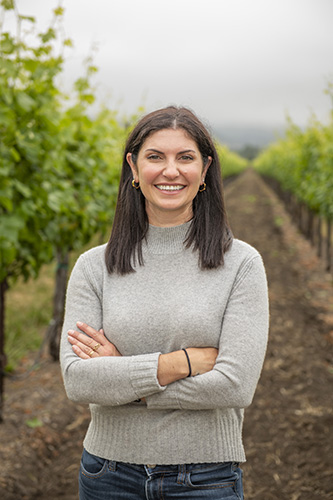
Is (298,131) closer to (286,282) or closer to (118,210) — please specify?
(286,282)

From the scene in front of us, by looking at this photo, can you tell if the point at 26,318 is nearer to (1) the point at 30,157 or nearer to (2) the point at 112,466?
(1) the point at 30,157

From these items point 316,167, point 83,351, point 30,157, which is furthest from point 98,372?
point 316,167

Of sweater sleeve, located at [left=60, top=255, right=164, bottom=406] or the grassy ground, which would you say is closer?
sweater sleeve, located at [left=60, top=255, right=164, bottom=406]

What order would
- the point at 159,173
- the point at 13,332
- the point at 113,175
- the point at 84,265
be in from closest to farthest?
1. the point at 159,173
2. the point at 84,265
3. the point at 13,332
4. the point at 113,175

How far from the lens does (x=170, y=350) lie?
1.77m

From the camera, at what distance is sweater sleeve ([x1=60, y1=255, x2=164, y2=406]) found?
1.67 metres

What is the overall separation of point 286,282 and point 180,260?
7.70 m

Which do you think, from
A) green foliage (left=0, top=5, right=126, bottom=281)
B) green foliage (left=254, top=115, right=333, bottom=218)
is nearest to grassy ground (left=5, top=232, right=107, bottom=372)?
green foliage (left=0, top=5, right=126, bottom=281)

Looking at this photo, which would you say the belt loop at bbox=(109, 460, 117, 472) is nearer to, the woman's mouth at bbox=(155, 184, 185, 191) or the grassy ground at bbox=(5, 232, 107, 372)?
the woman's mouth at bbox=(155, 184, 185, 191)

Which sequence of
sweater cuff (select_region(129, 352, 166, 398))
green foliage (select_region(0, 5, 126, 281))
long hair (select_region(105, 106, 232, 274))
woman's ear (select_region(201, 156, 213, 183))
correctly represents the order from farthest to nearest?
green foliage (select_region(0, 5, 126, 281))
woman's ear (select_region(201, 156, 213, 183))
long hair (select_region(105, 106, 232, 274))
sweater cuff (select_region(129, 352, 166, 398))

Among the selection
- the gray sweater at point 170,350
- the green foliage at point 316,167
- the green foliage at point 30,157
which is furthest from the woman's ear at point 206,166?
the green foliage at point 316,167

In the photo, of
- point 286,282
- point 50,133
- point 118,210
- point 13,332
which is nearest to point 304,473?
point 118,210

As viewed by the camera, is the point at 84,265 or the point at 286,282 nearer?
the point at 84,265

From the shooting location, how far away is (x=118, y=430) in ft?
5.75
